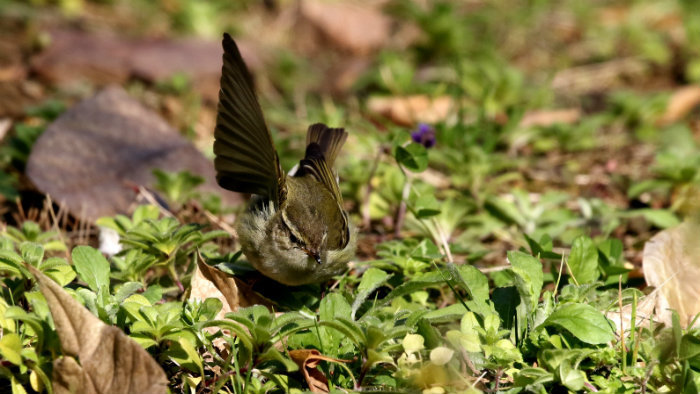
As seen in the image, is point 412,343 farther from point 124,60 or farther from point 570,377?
point 124,60

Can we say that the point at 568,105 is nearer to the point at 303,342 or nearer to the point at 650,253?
the point at 650,253

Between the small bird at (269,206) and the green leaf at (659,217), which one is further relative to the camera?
the green leaf at (659,217)

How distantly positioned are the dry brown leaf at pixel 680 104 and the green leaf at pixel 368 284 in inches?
175

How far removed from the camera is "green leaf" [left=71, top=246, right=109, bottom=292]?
10.5 ft

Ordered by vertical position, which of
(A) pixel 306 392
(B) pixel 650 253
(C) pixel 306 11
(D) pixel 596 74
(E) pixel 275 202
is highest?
(C) pixel 306 11

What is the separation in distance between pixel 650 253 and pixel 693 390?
1105 millimetres

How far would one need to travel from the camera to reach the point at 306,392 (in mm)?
2811

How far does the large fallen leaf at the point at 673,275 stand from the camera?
3.52 m

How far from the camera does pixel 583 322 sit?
2955mm

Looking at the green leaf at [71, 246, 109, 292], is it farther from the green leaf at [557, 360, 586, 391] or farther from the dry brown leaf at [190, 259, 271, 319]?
the green leaf at [557, 360, 586, 391]

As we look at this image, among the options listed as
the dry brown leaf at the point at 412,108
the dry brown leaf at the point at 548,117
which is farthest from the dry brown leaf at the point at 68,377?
the dry brown leaf at the point at 548,117

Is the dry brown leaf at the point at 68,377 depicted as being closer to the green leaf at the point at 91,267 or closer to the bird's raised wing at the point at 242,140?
the green leaf at the point at 91,267

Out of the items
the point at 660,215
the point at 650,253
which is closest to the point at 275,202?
the point at 650,253

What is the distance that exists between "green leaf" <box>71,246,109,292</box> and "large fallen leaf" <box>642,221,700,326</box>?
2493 mm
